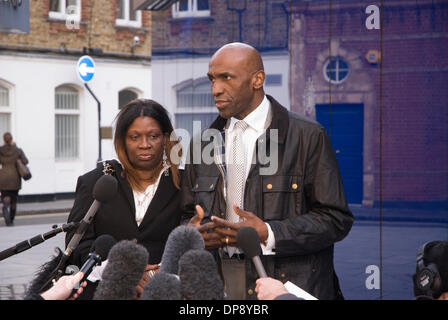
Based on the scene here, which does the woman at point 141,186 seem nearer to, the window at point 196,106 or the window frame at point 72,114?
the window at point 196,106

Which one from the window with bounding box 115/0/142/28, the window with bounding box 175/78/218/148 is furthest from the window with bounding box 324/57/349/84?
the window with bounding box 115/0/142/28

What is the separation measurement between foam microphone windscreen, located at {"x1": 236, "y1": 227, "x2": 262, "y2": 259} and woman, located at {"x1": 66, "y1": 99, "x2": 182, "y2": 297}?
3.93 ft

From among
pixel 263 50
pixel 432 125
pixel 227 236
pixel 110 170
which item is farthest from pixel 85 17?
pixel 227 236

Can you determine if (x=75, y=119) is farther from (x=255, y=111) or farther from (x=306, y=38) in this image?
(x=255, y=111)

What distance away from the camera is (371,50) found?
→ 5.34 m

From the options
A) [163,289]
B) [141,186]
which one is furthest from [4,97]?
[163,289]

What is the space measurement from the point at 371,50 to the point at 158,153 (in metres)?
2.50

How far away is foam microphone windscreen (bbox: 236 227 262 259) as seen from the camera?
6.86 feet

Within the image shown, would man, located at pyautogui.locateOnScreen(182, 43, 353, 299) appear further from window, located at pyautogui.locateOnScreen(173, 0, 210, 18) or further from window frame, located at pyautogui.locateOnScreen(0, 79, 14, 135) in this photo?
window frame, located at pyautogui.locateOnScreen(0, 79, 14, 135)

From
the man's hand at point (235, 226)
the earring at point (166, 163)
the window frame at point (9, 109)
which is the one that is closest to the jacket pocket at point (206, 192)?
the man's hand at point (235, 226)

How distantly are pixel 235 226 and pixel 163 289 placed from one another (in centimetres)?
65

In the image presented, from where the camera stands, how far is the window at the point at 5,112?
57.1ft

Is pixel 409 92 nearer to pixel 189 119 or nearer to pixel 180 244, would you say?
pixel 189 119

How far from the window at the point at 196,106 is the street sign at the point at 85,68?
578cm
